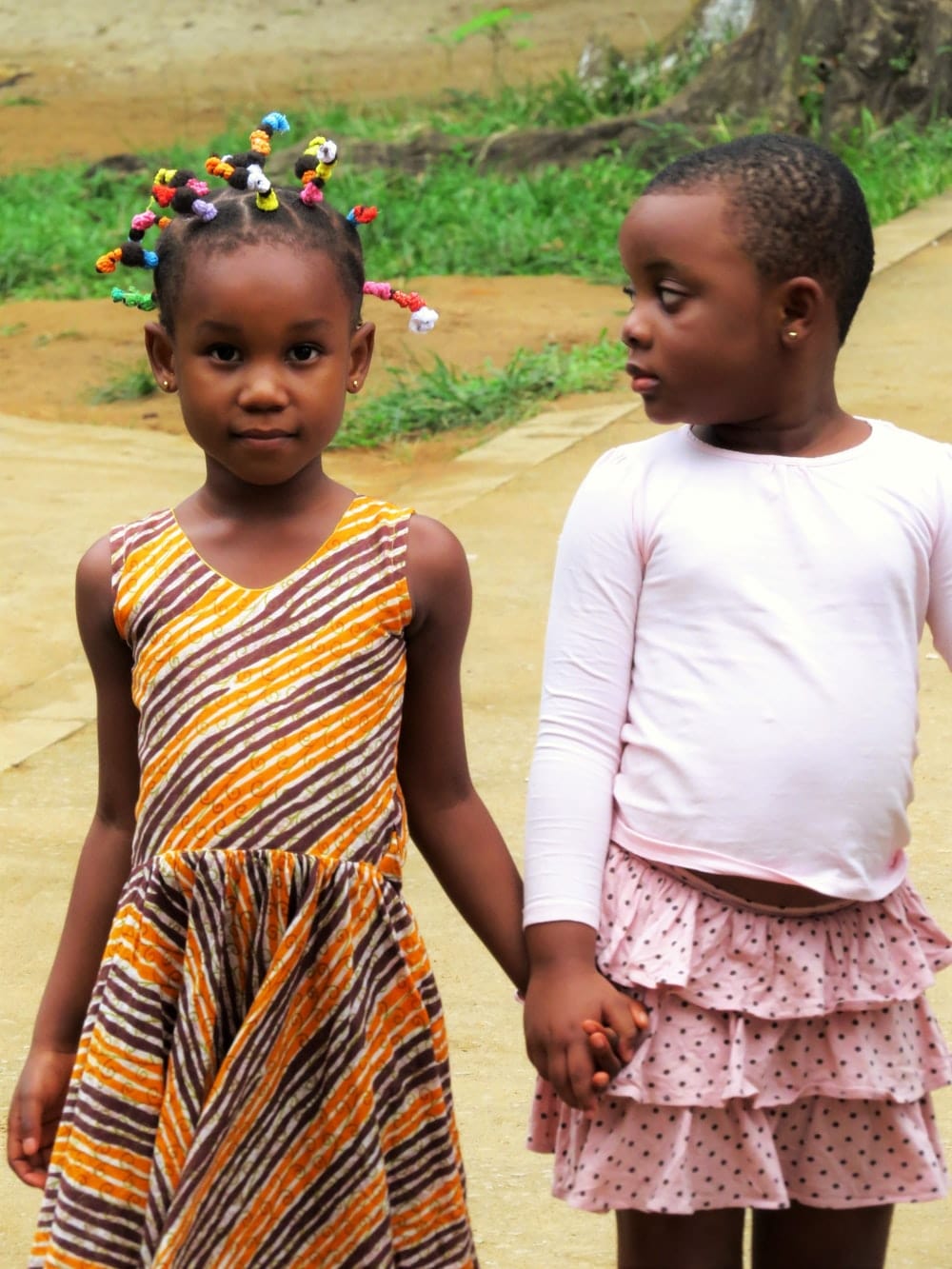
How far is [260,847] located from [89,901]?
23 cm

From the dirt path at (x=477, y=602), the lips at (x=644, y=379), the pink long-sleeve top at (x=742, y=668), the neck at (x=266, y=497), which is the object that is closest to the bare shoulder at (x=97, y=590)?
the neck at (x=266, y=497)

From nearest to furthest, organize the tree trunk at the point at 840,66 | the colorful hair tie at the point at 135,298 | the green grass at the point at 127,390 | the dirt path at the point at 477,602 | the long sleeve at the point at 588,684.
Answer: the long sleeve at the point at 588,684, the colorful hair tie at the point at 135,298, the dirt path at the point at 477,602, the green grass at the point at 127,390, the tree trunk at the point at 840,66

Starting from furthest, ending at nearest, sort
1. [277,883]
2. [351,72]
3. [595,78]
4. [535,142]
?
1. [351,72]
2. [595,78]
3. [535,142]
4. [277,883]

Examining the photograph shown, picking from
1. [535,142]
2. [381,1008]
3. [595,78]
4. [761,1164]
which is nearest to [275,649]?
[381,1008]

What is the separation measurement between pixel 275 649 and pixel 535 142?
10.1 m

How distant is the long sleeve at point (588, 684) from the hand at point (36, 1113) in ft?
→ 1.65

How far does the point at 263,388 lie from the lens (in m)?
1.89

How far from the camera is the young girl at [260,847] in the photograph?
1.88 m

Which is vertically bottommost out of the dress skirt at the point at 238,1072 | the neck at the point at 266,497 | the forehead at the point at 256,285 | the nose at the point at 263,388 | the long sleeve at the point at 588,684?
the dress skirt at the point at 238,1072

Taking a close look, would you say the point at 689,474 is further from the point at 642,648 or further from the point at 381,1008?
the point at 381,1008

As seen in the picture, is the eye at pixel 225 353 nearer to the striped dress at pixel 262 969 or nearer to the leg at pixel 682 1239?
the striped dress at pixel 262 969

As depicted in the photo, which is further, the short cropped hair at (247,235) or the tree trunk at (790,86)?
the tree trunk at (790,86)

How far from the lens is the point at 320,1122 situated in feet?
6.29

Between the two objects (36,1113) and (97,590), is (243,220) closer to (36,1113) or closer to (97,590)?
(97,590)
